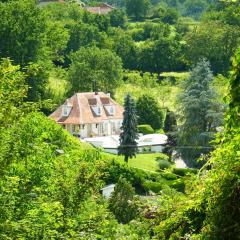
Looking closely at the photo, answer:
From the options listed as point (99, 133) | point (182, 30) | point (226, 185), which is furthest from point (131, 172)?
point (182, 30)

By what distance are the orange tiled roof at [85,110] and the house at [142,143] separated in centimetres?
374

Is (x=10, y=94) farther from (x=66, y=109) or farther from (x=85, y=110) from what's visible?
(x=85, y=110)

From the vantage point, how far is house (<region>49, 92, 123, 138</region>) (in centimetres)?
5300

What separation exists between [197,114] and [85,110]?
15.2m

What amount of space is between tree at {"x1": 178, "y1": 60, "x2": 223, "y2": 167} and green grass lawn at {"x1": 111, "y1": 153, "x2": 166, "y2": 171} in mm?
2715

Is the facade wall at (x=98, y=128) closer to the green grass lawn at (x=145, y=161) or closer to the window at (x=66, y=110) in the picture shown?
the window at (x=66, y=110)

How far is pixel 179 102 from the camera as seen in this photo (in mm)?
41188

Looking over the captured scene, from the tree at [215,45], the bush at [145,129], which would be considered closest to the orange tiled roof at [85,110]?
the bush at [145,129]

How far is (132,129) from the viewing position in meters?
44.3

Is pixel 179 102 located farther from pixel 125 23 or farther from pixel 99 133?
pixel 125 23

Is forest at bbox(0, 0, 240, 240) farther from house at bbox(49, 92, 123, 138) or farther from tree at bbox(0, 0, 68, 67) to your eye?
house at bbox(49, 92, 123, 138)

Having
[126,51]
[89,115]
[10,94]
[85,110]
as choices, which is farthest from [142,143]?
[10,94]

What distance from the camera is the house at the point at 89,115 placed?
53000mm

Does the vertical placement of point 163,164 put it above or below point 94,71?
above
